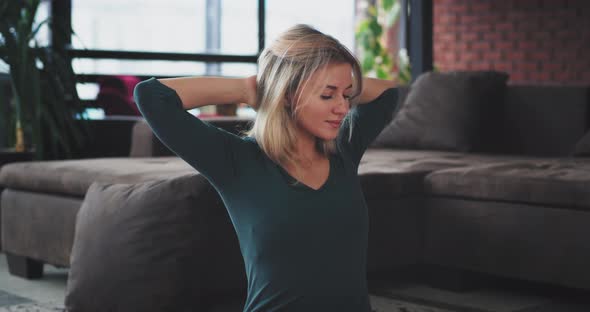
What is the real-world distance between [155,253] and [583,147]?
1.90 m

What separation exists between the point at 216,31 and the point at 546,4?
9.27 feet

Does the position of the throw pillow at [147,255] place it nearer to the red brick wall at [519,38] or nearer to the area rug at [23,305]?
the area rug at [23,305]

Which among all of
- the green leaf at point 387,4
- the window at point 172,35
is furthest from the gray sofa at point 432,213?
the green leaf at point 387,4

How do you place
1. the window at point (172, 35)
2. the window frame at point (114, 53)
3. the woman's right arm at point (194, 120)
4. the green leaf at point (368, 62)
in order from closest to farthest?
1. the woman's right arm at point (194, 120)
2. the window frame at point (114, 53)
3. the window at point (172, 35)
4. the green leaf at point (368, 62)

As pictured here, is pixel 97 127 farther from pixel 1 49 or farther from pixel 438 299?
pixel 438 299

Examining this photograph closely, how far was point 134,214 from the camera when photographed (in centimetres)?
238

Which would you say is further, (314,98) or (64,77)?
(64,77)

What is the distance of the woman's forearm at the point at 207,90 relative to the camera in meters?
1.45

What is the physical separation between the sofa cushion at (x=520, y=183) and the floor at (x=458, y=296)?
0.32m

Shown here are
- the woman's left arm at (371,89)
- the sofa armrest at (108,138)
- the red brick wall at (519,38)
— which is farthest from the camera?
the red brick wall at (519,38)

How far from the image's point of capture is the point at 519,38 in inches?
299

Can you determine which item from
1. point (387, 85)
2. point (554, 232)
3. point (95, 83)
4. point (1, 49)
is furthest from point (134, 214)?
point (95, 83)

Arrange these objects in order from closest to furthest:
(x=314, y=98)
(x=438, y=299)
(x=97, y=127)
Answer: (x=314, y=98)
(x=438, y=299)
(x=97, y=127)

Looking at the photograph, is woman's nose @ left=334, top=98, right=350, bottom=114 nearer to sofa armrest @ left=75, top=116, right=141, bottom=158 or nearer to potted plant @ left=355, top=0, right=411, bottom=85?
sofa armrest @ left=75, top=116, right=141, bottom=158
